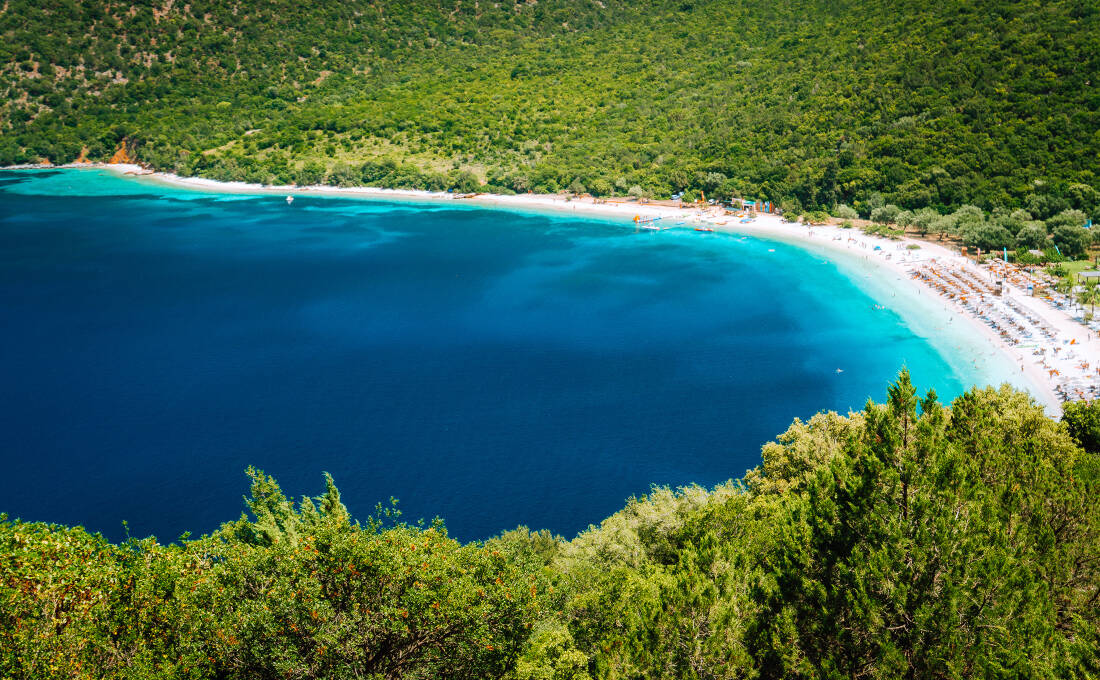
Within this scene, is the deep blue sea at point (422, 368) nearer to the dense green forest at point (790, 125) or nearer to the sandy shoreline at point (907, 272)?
the sandy shoreline at point (907, 272)

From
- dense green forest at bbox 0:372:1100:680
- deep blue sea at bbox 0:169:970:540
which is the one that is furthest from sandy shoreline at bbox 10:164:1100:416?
dense green forest at bbox 0:372:1100:680

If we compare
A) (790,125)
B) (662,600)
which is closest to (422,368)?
(662,600)

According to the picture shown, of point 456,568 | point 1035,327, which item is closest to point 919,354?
point 1035,327

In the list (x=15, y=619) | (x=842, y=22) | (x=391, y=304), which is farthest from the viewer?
(x=842, y=22)

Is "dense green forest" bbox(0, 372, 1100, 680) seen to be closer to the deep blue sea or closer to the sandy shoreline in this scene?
the deep blue sea

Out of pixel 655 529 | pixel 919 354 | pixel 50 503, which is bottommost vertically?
pixel 50 503

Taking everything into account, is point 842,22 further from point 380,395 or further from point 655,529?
point 655,529

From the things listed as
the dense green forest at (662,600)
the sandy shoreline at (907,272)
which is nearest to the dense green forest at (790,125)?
the sandy shoreline at (907,272)
